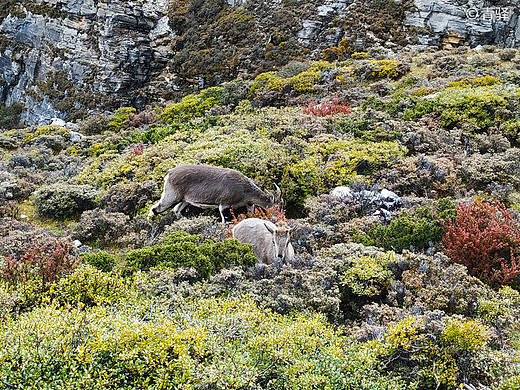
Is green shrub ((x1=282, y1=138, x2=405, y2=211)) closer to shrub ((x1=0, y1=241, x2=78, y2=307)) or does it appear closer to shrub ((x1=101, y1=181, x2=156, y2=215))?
shrub ((x1=101, y1=181, x2=156, y2=215))

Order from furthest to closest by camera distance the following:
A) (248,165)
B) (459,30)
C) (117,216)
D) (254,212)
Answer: (459,30) < (248,165) < (117,216) < (254,212)

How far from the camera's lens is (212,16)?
3409 centimetres

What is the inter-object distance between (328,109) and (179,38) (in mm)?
22062

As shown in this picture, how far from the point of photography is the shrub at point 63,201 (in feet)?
36.7

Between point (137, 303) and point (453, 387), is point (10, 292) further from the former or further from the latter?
point (453, 387)

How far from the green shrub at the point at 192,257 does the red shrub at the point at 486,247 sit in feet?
12.1

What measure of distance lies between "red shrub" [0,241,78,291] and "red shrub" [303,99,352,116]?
1311 cm

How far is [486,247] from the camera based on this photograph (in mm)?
6809

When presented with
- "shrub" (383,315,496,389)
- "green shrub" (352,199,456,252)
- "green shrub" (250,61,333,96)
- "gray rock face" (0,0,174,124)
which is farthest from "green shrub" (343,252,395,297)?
"gray rock face" (0,0,174,124)

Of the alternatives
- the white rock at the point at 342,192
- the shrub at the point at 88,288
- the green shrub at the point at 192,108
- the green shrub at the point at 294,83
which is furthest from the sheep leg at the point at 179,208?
the green shrub at the point at 294,83

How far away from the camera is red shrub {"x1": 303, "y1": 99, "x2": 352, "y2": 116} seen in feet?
56.1

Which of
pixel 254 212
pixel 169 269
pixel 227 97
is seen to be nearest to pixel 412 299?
pixel 169 269

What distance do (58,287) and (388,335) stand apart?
4.52 m

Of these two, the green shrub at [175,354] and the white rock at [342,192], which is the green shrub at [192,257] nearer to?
the green shrub at [175,354]
